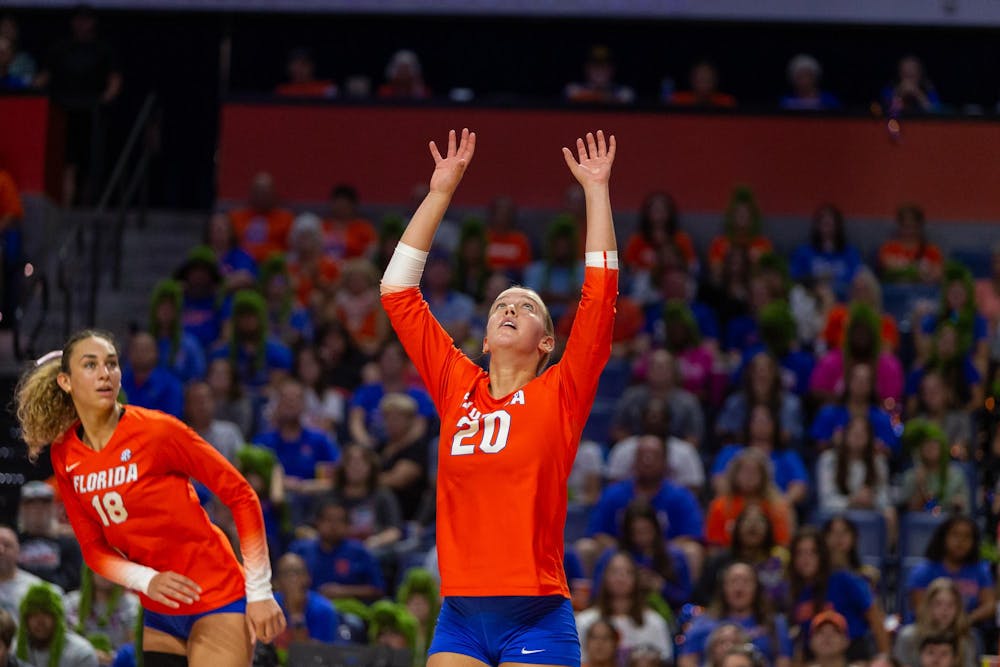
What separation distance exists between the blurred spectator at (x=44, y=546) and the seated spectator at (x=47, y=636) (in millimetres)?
Answer: 1097

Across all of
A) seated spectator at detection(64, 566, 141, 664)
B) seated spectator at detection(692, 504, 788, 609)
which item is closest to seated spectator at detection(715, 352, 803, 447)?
seated spectator at detection(692, 504, 788, 609)

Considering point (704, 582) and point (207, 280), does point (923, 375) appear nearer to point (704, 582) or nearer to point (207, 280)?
point (704, 582)

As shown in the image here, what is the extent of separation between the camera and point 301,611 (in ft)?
29.2

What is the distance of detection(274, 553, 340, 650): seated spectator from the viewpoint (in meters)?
8.81

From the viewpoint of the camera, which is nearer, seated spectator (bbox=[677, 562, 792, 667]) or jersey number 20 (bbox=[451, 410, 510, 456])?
jersey number 20 (bbox=[451, 410, 510, 456])

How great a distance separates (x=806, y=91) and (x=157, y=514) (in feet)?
32.5

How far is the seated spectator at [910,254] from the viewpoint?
13.1m

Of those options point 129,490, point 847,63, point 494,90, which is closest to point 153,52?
point 494,90

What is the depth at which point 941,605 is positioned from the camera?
8.78m

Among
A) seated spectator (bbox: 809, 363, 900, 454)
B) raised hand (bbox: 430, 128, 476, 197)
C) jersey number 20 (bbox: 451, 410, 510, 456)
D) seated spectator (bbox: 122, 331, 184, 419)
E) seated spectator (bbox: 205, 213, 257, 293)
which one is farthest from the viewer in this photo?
seated spectator (bbox: 205, 213, 257, 293)

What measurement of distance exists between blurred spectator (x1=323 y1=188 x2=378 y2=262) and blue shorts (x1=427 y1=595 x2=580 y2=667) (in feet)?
26.9

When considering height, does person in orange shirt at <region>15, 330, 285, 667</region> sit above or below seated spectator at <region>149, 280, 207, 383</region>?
below

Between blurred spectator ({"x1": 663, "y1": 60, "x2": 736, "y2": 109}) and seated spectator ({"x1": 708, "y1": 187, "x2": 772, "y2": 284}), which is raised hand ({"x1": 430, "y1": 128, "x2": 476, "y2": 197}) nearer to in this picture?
seated spectator ({"x1": 708, "y1": 187, "x2": 772, "y2": 284})

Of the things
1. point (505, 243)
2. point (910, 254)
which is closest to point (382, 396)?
point (505, 243)
